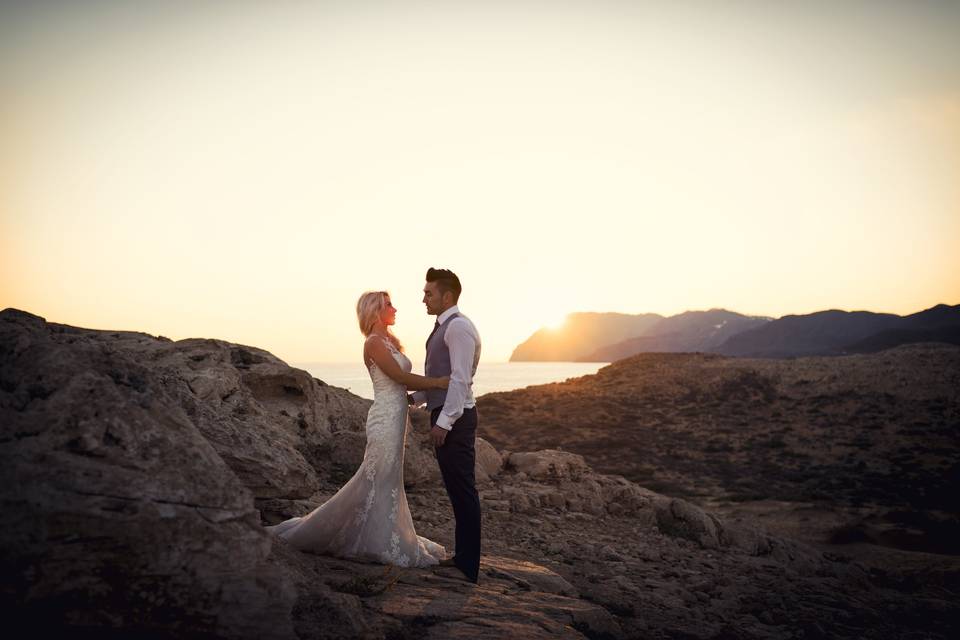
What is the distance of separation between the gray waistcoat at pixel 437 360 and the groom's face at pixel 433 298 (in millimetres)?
157

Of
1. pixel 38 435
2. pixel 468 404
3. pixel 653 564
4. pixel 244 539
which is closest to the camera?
pixel 38 435

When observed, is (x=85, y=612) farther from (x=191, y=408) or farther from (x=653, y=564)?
(x=653, y=564)

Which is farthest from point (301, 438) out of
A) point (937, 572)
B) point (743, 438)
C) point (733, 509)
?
point (743, 438)

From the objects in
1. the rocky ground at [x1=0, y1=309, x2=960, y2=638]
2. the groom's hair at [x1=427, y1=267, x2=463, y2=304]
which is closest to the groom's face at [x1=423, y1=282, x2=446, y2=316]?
the groom's hair at [x1=427, y1=267, x2=463, y2=304]

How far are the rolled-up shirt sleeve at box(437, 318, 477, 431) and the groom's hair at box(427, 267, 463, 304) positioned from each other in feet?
1.12

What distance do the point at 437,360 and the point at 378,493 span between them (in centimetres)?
130

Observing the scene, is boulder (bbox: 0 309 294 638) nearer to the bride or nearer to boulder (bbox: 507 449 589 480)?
the bride

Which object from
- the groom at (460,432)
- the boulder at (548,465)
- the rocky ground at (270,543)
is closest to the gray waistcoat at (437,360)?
the groom at (460,432)

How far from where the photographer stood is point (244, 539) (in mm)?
3596

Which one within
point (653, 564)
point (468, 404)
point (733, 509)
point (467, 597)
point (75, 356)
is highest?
point (75, 356)

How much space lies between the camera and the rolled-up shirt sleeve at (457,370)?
5.37 m

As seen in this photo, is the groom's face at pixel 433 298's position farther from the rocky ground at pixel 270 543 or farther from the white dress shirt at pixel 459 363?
the rocky ground at pixel 270 543

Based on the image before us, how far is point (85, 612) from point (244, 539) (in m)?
0.81

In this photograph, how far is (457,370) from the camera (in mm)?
5477
